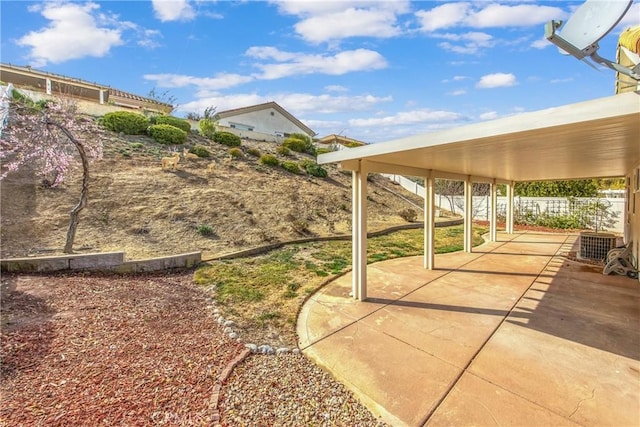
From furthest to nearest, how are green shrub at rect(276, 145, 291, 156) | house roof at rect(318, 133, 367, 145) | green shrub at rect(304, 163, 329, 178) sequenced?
house roof at rect(318, 133, 367, 145)
green shrub at rect(276, 145, 291, 156)
green shrub at rect(304, 163, 329, 178)

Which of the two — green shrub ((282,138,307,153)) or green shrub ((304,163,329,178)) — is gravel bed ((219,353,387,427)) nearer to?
green shrub ((304,163,329,178))

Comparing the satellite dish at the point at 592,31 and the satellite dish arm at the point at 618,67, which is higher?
the satellite dish at the point at 592,31

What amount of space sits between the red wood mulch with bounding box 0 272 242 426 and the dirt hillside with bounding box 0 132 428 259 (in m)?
2.54

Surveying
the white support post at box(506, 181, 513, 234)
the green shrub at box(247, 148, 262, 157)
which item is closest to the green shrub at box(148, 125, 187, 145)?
the green shrub at box(247, 148, 262, 157)

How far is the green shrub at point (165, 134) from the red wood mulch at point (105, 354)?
469 inches

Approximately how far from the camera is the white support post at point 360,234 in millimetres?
5199

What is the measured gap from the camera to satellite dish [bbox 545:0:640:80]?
7.90 feet

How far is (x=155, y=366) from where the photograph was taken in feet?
10.3

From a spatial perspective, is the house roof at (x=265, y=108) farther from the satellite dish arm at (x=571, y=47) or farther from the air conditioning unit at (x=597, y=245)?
the satellite dish arm at (x=571, y=47)

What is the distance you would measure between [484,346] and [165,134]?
55.4 feet

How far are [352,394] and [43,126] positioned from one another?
29.4ft

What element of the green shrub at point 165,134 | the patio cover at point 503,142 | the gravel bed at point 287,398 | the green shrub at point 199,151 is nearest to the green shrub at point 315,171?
the green shrub at point 199,151

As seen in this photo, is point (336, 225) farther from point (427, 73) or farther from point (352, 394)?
point (352, 394)

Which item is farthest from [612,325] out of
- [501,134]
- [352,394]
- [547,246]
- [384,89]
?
[384,89]
